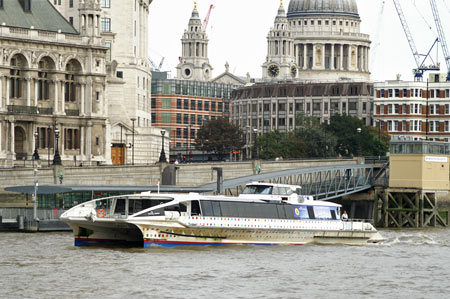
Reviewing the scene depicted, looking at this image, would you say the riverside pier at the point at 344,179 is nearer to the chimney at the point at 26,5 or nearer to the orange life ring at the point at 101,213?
the orange life ring at the point at 101,213

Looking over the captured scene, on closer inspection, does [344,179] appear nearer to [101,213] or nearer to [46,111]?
[46,111]

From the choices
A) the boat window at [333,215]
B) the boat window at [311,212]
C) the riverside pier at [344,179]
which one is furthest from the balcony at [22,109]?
the boat window at [311,212]

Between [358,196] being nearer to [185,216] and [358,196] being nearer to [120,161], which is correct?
[120,161]

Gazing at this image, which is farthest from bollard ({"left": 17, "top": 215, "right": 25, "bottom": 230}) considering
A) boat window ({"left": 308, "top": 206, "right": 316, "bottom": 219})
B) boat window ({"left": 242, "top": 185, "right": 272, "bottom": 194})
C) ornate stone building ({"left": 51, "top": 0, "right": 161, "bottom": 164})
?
ornate stone building ({"left": 51, "top": 0, "right": 161, "bottom": 164})

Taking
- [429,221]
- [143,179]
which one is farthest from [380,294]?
[429,221]

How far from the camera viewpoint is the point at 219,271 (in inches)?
3036

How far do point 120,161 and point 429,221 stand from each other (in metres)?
43.2

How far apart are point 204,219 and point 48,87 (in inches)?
2470

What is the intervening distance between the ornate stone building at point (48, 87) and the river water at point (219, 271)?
50119 millimetres

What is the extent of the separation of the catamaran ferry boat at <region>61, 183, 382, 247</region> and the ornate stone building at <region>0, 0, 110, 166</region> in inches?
2014

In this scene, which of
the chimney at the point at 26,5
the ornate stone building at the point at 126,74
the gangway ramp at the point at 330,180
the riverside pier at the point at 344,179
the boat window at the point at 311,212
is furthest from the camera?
the ornate stone building at the point at 126,74

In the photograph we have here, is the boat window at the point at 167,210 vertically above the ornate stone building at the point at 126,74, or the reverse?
Result: the ornate stone building at the point at 126,74

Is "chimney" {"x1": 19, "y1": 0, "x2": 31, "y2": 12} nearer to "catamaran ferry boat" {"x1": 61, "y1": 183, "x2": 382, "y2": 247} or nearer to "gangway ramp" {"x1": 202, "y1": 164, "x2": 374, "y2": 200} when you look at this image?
"gangway ramp" {"x1": 202, "y1": 164, "x2": 374, "y2": 200}

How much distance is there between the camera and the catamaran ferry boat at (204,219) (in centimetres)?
8725
